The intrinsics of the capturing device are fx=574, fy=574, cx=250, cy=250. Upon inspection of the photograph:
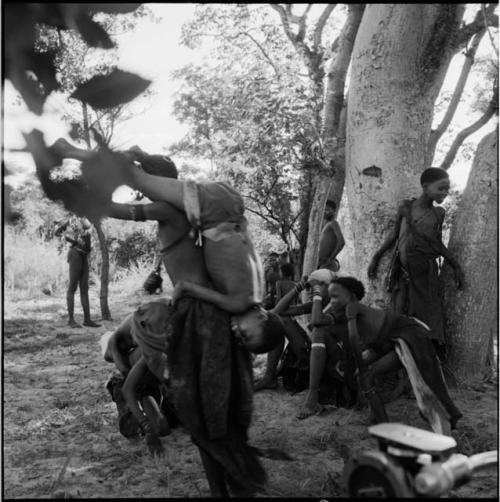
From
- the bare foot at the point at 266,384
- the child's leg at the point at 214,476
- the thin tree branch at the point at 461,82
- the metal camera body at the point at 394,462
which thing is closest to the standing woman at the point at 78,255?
the bare foot at the point at 266,384

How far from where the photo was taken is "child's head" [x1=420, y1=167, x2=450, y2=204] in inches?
178

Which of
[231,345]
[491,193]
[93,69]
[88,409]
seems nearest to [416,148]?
[491,193]

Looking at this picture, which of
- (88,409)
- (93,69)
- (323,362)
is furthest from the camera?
(88,409)

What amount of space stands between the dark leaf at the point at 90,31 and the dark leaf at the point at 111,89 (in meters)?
0.09

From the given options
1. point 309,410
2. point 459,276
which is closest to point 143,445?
point 309,410

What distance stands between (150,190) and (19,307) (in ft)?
32.3

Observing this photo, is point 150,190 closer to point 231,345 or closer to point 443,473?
point 231,345

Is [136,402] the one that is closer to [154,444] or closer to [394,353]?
[154,444]

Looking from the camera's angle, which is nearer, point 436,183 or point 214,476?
point 214,476

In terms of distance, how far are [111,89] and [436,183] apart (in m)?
3.86

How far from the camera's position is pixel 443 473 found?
1.66 meters

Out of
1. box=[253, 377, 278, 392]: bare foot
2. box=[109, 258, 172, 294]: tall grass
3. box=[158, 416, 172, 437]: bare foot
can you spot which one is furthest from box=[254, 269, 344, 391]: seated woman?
box=[109, 258, 172, 294]: tall grass

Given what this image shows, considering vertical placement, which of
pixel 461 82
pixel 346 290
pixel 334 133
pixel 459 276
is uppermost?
pixel 461 82

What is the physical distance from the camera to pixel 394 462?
172cm
